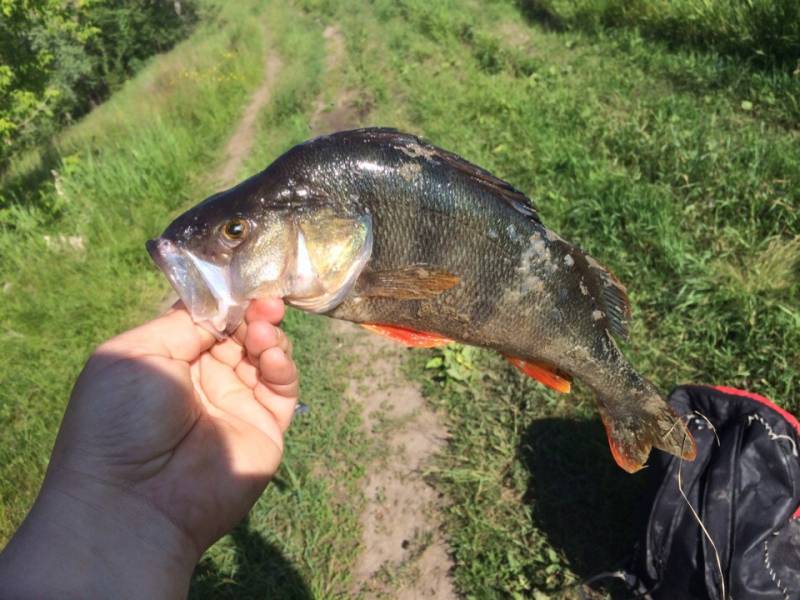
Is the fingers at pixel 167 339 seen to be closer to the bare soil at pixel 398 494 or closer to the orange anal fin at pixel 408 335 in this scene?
the orange anal fin at pixel 408 335

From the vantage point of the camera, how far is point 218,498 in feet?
6.79

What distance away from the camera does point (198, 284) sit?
187 centimetres

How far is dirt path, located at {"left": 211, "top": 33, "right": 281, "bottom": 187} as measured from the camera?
9141 mm

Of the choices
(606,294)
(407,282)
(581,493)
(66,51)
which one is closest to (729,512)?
Answer: (581,493)

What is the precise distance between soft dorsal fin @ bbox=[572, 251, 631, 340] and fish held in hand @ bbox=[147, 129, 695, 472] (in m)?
0.11

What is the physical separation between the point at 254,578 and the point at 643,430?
256cm

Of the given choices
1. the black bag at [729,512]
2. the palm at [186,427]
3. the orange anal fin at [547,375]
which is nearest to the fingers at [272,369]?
the palm at [186,427]

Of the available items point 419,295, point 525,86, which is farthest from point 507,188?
point 525,86

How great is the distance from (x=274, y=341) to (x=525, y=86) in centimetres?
679

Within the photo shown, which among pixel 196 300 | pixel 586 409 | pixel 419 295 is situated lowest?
pixel 586 409

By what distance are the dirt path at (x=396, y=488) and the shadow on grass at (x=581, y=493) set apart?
687mm

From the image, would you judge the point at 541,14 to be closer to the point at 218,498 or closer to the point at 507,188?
the point at 507,188

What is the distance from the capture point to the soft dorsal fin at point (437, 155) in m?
1.97

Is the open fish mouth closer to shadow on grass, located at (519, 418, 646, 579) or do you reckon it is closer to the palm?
the palm
